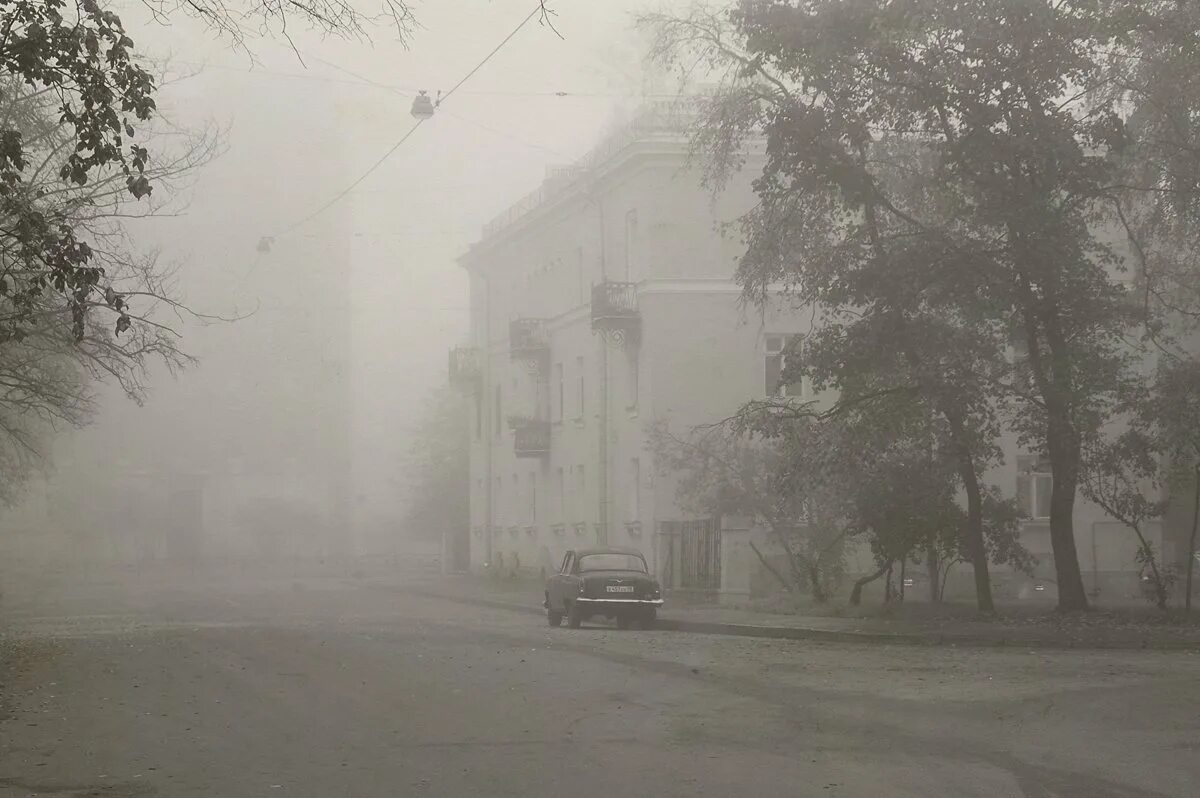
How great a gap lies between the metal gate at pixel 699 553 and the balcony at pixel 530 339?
12.8 m

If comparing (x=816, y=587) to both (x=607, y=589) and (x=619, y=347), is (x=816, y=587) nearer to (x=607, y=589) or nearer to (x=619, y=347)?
(x=607, y=589)

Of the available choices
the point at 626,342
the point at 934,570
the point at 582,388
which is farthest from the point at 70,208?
the point at 582,388

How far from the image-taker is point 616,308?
148 ft

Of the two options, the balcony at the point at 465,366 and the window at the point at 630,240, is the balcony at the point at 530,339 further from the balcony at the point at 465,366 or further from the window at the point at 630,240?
the balcony at the point at 465,366

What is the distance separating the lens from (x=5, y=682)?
18.1 m

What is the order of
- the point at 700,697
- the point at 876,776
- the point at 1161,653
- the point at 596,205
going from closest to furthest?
the point at 876,776 < the point at 700,697 < the point at 1161,653 < the point at 596,205

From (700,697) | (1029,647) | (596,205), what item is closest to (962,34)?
(1029,647)

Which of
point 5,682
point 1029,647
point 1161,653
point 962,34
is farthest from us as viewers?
point 962,34

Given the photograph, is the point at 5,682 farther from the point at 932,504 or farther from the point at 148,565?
the point at 148,565

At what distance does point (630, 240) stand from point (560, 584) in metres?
18.2

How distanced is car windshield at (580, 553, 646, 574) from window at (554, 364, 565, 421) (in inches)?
903

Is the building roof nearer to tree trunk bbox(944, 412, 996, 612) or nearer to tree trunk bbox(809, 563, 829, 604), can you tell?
tree trunk bbox(809, 563, 829, 604)

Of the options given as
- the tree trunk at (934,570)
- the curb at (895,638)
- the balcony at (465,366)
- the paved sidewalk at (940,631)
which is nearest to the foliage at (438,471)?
the balcony at (465,366)

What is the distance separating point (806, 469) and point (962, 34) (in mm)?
7527
